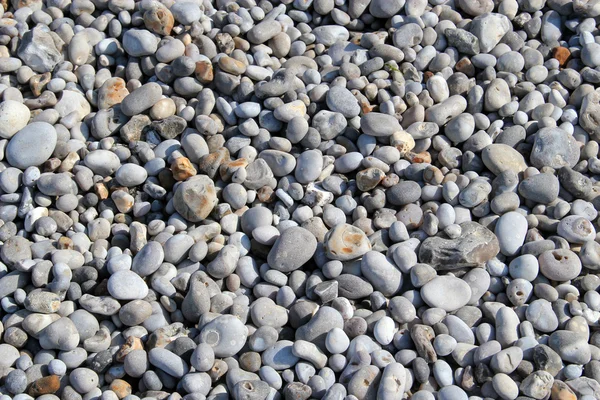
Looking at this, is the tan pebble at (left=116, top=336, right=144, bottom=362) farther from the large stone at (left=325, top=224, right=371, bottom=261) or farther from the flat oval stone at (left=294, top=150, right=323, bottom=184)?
the flat oval stone at (left=294, top=150, right=323, bottom=184)

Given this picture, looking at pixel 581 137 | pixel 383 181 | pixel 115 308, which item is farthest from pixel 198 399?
pixel 581 137

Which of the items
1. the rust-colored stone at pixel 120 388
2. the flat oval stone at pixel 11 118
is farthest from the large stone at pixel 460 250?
the flat oval stone at pixel 11 118

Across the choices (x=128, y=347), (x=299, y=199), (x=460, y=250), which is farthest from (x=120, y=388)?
(x=460, y=250)

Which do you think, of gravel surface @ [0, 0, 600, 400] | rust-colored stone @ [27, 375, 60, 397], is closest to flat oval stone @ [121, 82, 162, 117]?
gravel surface @ [0, 0, 600, 400]

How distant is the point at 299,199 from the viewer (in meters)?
2.22

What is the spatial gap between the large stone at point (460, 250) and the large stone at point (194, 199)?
0.71 metres

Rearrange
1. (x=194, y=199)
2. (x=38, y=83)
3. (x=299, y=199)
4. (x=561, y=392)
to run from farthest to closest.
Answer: (x=38, y=83) < (x=299, y=199) < (x=194, y=199) < (x=561, y=392)

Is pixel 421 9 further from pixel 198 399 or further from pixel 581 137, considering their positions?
pixel 198 399

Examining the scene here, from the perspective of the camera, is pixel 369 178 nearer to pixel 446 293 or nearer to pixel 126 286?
pixel 446 293

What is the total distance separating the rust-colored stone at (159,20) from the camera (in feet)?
8.39

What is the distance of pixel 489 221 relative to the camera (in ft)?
7.10

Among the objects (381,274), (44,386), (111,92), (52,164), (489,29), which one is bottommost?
(44,386)

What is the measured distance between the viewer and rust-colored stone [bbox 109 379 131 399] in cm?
174

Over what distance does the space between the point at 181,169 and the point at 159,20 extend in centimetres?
72
